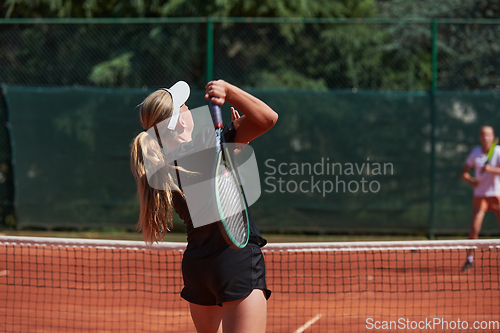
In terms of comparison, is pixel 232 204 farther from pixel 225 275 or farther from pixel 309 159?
pixel 309 159

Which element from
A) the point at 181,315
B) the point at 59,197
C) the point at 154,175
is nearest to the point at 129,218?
the point at 59,197

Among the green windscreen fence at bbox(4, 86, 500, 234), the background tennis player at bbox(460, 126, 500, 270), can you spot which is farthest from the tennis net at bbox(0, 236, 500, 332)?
the green windscreen fence at bbox(4, 86, 500, 234)

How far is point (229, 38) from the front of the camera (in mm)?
8516

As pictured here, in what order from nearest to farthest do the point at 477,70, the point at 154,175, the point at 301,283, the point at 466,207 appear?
the point at 154,175 < the point at 301,283 < the point at 466,207 < the point at 477,70

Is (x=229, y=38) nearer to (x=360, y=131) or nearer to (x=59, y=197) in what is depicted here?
(x=360, y=131)

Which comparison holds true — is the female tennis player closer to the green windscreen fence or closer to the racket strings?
the racket strings

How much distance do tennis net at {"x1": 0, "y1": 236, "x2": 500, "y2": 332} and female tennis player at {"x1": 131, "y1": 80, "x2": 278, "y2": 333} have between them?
5.41 ft

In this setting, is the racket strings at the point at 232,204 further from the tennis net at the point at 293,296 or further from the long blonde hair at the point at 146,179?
the tennis net at the point at 293,296

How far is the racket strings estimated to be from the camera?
1.81m

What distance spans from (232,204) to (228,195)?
0.04m

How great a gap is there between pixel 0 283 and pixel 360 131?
4777mm

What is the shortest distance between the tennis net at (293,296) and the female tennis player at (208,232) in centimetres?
165

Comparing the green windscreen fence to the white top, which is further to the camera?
the green windscreen fence

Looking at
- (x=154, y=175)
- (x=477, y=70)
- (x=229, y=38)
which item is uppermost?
(x=229, y=38)
